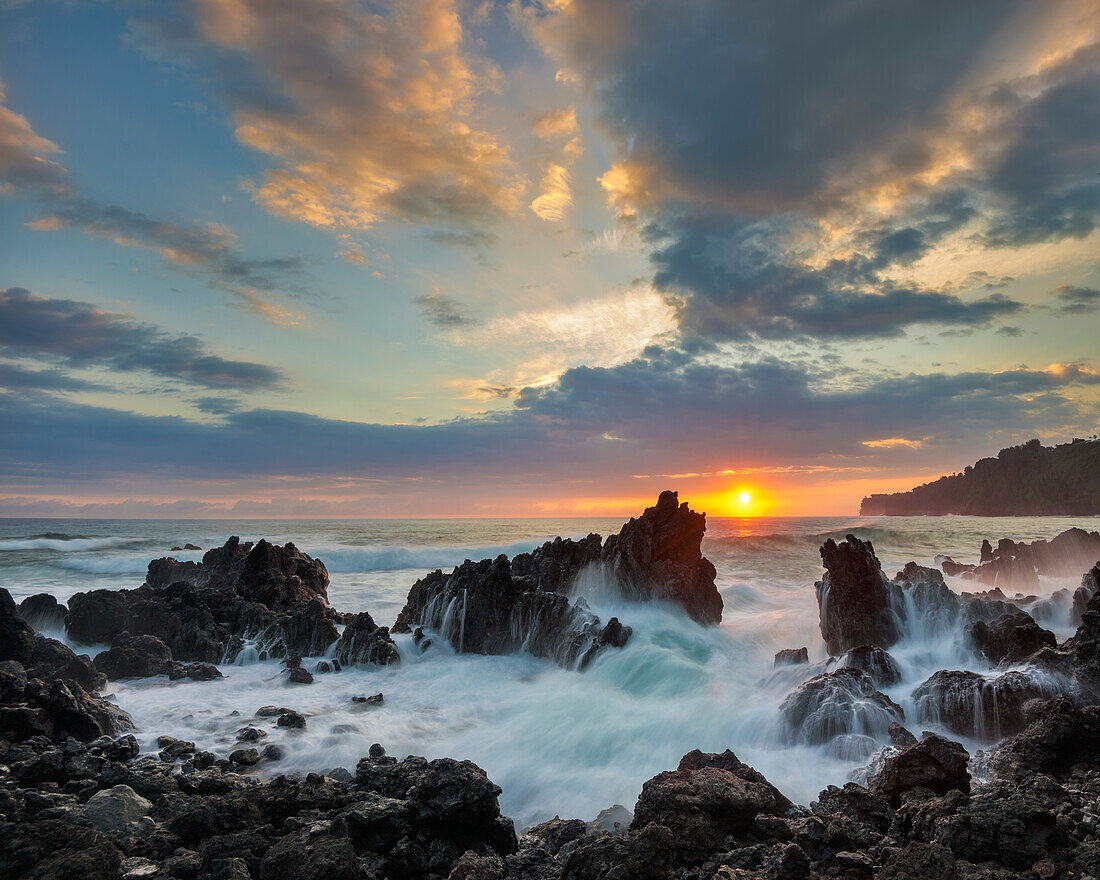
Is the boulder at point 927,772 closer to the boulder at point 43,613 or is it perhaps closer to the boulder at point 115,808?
the boulder at point 115,808

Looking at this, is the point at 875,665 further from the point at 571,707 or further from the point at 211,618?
the point at 211,618

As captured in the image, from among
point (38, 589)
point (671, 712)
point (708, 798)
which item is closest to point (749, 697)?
point (671, 712)

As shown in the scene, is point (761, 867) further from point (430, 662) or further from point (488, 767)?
point (430, 662)

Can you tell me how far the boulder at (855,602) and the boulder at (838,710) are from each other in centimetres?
515

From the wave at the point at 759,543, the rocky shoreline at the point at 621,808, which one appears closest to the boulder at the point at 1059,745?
the rocky shoreline at the point at 621,808

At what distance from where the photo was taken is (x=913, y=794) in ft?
21.3

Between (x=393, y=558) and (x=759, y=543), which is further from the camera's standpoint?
(x=759, y=543)

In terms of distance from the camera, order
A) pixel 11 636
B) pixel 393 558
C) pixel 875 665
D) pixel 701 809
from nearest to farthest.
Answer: pixel 701 809 < pixel 875 665 < pixel 11 636 < pixel 393 558

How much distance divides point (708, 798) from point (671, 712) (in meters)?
6.90

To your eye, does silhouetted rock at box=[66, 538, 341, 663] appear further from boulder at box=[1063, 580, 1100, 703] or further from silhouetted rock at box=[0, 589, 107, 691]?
boulder at box=[1063, 580, 1100, 703]

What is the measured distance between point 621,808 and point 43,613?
2178 cm

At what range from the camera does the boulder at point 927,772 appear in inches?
266

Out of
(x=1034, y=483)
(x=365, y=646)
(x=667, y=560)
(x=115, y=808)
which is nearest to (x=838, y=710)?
(x=115, y=808)

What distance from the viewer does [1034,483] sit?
444 feet
